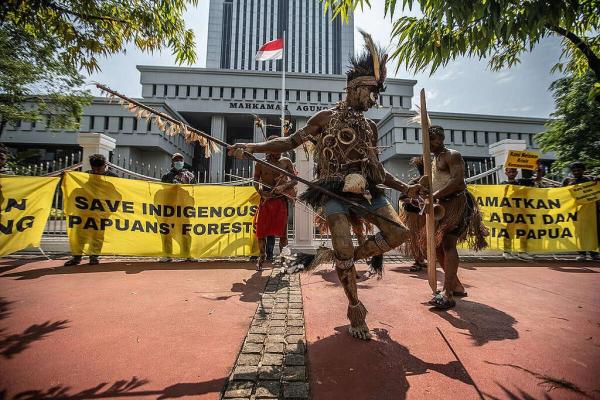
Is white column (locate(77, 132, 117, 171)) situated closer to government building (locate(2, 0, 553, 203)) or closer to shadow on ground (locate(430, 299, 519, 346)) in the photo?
shadow on ground (locate(430, 299, 519, 346))

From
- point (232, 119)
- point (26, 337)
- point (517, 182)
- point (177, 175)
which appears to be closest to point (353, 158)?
point (26, 337)

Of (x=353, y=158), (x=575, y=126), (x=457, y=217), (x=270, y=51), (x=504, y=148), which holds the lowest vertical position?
(x=457, y=217)

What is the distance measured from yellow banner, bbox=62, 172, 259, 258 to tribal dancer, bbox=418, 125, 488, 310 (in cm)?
380

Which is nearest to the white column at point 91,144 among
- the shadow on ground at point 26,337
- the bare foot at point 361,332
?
the shadow on ground at point 26,337

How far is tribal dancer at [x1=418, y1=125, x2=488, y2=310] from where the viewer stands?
3266 millimetres

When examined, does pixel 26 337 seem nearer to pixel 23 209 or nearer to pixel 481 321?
pixel 481 321

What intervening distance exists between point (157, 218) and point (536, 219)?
8542 mm

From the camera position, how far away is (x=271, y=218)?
535 centimetres

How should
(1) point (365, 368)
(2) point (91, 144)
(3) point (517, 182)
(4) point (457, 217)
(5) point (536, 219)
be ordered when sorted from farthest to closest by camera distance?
1. (3) point (517, 182)
2. (2) point (91, 144)
3. (5) point (536, 219)
4. (4) point (457, 217)
5. (1) point (365, 368)

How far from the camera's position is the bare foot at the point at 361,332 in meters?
2.30

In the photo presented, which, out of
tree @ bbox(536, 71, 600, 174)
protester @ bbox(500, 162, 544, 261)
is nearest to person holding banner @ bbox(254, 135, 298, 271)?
protester @ bbox(500, 162, 544, 261)

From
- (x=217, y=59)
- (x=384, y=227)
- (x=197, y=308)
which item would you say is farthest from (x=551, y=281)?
(x=217, y=59)

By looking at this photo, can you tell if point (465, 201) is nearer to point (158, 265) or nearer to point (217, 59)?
point (158, 265)

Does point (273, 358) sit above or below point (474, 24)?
below
